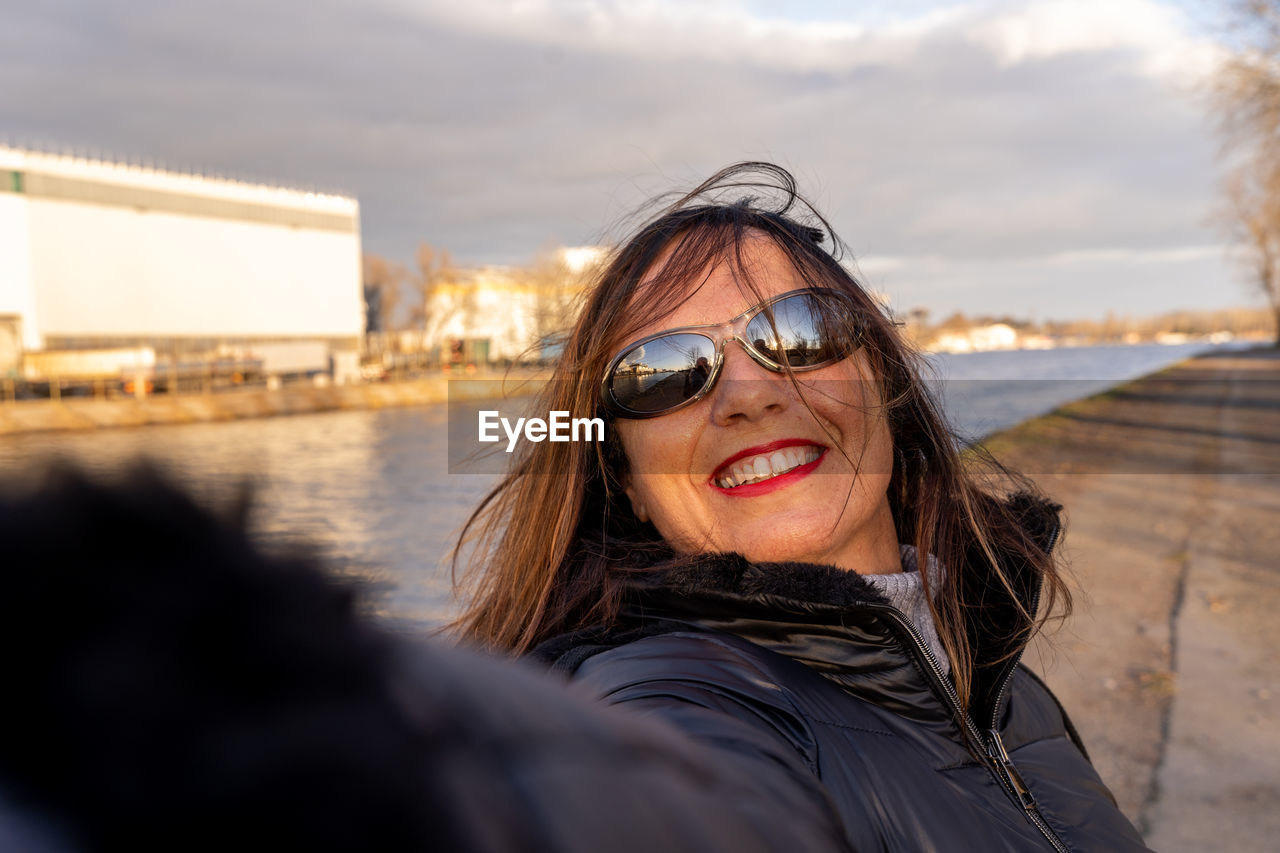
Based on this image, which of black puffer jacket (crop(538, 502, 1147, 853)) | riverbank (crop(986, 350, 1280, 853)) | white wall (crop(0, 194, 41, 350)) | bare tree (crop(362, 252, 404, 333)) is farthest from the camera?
bare tree (crop(362, 252, 404, 333))

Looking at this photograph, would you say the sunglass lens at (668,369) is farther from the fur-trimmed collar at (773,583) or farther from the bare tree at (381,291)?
the bare tree at (381,291)

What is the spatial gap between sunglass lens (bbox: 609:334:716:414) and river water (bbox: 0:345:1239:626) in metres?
0.75

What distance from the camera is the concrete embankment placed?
31094 mm

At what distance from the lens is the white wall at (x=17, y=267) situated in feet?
143

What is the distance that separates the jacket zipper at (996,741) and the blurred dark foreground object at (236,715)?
1168 mm

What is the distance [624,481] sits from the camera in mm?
2143

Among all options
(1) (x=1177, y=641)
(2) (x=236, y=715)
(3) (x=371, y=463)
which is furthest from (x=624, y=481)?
(3) (x=371, y=463)

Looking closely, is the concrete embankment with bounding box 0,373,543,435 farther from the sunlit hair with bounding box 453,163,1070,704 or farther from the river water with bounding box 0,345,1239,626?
the sunlit hair with bounding box 453,163,1070,704

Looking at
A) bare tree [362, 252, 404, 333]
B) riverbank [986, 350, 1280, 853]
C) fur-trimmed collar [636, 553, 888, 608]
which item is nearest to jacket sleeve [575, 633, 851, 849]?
fur-trimmed collar [636, 553, 888, 608]

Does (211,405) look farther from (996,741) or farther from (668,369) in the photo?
(996,741)

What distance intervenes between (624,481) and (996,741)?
0.97 meters

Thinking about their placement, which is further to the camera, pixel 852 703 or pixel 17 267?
pixel 17 267

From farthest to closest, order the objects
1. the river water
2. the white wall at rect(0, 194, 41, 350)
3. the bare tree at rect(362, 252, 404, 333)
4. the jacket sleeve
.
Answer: the bare tree at rect(362, 252, 404, 333) < the white wall at rect(0, 194, 41, 350) < the jacket sleeve < the river water

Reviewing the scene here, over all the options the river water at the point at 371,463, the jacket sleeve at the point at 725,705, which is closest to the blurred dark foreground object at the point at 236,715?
the river water at the point at 371,463
